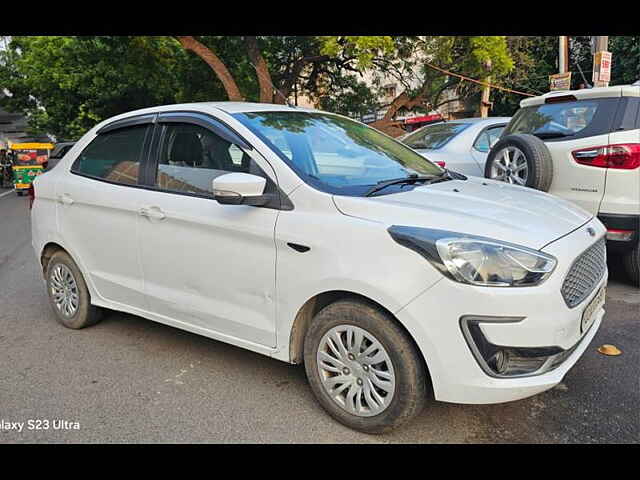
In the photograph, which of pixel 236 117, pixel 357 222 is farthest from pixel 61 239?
pixel 357 222

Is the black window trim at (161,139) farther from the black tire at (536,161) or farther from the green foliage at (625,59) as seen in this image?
the green foliage at (625,59)

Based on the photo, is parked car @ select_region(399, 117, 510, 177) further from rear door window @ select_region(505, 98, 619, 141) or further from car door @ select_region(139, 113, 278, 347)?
car door @ select_region(139, 113, 278, 347)

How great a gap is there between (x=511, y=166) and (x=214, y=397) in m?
3.37

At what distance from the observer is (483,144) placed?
6082mm

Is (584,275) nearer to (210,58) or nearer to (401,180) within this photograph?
(401,180)

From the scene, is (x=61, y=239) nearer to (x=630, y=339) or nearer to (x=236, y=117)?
(x=236, y=117)

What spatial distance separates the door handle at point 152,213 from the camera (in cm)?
328

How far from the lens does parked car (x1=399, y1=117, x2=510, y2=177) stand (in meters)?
5.84

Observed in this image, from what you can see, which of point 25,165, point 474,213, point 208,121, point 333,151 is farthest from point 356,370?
point 25,165

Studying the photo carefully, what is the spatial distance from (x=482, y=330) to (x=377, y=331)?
0.49 m

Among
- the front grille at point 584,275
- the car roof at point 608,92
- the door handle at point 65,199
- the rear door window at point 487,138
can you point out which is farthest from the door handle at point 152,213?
the rear door window at point 487,138

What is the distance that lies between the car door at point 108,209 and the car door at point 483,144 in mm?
3767

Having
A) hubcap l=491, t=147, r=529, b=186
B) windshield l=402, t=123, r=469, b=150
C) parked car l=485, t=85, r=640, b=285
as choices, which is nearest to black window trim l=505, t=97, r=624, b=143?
parked car l=485, t=85, r=640, b=285

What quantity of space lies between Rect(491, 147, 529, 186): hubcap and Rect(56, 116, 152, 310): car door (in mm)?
3153
